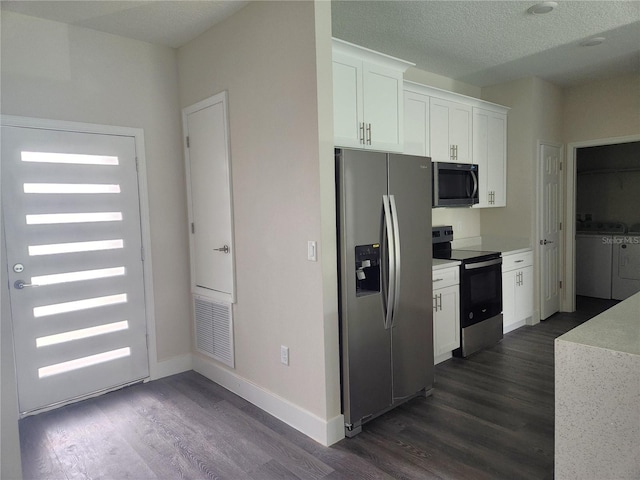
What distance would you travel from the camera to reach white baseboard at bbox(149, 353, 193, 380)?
356cm

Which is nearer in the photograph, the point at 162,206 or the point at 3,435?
the point at 3,435

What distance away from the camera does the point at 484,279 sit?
401cm

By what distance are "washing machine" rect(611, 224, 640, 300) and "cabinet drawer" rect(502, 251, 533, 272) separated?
1888 millimetres

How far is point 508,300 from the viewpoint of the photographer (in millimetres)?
4426

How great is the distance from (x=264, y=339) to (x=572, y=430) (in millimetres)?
1970

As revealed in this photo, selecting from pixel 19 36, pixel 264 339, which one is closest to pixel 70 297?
pixel 264 339

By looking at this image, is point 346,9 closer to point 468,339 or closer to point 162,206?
point 162,206


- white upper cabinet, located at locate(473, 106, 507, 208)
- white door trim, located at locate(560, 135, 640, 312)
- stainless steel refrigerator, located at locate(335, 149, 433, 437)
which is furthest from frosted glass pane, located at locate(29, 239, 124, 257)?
white door trim, located at locate(560, 135, 640, 312)

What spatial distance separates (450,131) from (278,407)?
3.04 meters

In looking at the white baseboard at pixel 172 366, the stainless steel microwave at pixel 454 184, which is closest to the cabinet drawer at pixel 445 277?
the stainless steel microwave at pixel 454 184

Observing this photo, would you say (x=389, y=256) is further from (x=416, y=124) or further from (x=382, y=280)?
(x=416, y=124)

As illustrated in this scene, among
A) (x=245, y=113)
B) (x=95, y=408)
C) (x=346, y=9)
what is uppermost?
(x=346, y=9)

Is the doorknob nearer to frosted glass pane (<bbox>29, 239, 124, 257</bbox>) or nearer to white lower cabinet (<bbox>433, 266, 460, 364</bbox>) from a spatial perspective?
frosted glass pane (<bbox>29, 239, 124, 257</bbox>)

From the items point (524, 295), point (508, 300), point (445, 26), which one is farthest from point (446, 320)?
point (445, 26)
